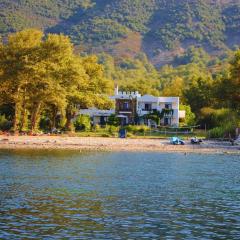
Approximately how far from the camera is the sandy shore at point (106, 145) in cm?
7556

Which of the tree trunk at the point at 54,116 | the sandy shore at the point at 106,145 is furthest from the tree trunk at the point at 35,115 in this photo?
the sandy shore at the point at 106,145

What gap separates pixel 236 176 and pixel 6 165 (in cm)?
1786

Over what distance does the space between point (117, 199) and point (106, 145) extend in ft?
133

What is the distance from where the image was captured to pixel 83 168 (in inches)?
2156

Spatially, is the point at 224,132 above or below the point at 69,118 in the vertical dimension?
below

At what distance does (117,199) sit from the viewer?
37.1 meters

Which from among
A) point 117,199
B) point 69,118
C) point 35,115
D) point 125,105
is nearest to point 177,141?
point 35,115

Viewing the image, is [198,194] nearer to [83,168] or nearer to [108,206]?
[108,206]

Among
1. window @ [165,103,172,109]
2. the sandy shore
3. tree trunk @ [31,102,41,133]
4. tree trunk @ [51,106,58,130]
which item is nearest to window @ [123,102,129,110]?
window @ [165,103,172,109]

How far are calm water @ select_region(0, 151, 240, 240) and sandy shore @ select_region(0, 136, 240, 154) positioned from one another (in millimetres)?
12843

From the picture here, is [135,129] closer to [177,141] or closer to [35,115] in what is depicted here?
[35,115]

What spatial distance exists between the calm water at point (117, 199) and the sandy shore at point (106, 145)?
1284 centimetres

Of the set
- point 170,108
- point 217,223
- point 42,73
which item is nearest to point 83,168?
point 217,223

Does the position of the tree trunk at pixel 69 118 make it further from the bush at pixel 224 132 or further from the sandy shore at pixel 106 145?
the bush at pixel 224 132
